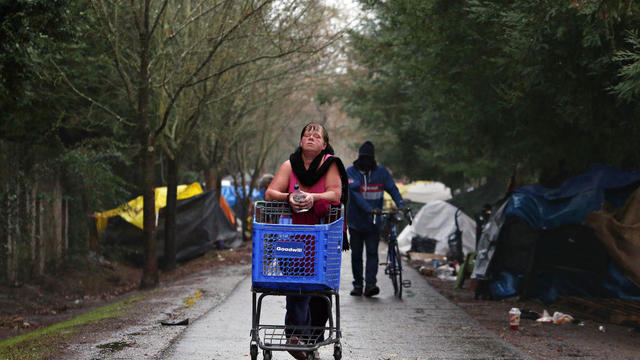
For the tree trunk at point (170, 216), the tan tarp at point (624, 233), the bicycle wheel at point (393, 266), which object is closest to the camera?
the tan tarp at point (624, 233)

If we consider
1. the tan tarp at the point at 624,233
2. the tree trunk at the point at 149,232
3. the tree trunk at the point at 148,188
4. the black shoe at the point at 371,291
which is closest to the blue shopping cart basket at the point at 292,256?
the tan tarp at the point at 624,233

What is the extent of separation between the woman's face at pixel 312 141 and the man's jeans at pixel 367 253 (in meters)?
5.49

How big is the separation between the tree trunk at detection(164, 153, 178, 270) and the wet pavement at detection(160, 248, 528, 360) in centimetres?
661

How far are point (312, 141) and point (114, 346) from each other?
284cm

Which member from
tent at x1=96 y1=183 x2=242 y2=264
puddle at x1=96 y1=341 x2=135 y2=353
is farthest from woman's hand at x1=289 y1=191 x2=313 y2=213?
tent at x1=96 y1=183 x2=242 y2=264

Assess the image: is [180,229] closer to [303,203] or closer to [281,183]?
[281,183]

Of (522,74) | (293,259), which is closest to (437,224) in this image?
(522,74)

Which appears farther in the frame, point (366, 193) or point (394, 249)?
point (394, 249)

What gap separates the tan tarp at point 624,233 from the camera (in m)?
9.29

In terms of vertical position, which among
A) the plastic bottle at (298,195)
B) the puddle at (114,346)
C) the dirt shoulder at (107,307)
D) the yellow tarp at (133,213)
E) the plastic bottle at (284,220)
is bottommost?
the dirt shoulder at (107,307)

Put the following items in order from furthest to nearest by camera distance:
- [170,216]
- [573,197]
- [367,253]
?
[170,216], [367,253], [573,197]

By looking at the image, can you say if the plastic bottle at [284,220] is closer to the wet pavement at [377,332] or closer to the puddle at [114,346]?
the wet pavement at [377,332]

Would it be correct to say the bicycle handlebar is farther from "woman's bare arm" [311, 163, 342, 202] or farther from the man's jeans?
"woman's bare arm" [311, 163, 342, 202]

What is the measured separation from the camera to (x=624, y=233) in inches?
372
